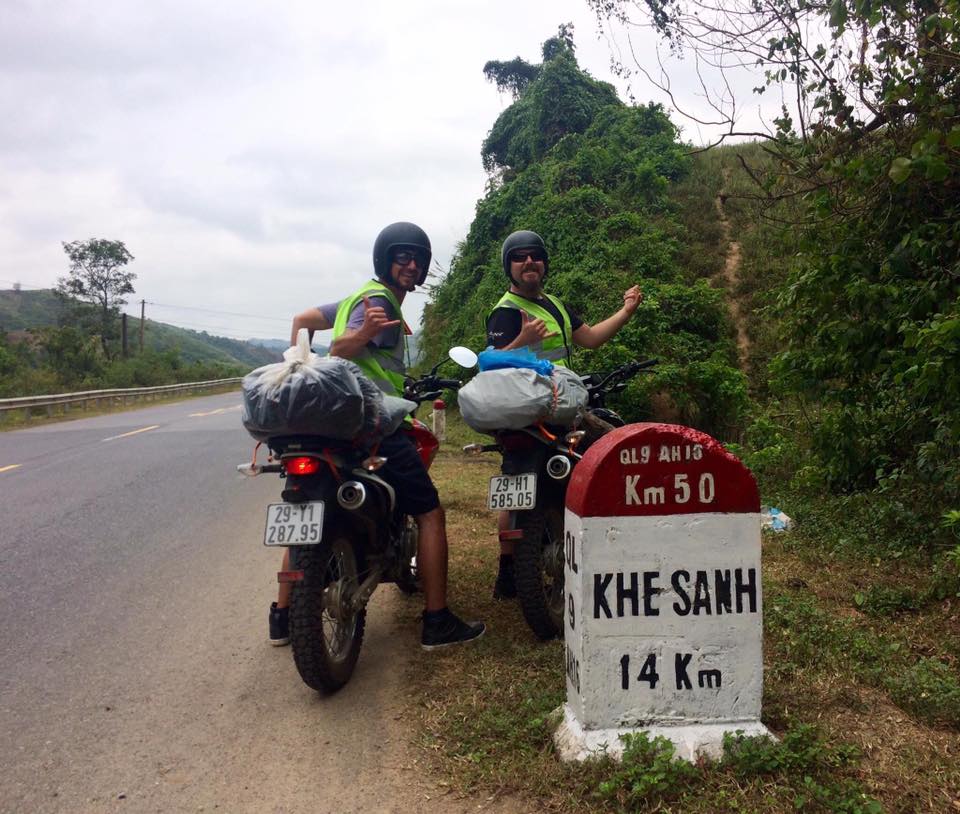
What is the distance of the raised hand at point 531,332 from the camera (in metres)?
4.05

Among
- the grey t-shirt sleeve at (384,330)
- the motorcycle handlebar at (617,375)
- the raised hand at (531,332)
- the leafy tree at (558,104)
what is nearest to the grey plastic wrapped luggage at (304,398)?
the grey t-shirt sleeve at (384,330)

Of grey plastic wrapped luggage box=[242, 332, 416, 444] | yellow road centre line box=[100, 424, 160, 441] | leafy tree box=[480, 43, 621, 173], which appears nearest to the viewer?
grey plastic wrapped luggage box=[242, 332, 416, 444]

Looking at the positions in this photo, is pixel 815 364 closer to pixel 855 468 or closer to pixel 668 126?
pixel 855 468

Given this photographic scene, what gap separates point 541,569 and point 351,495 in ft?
3.38

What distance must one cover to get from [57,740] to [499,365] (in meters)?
2.46

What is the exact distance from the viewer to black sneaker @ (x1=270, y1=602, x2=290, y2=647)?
3926 millimetres

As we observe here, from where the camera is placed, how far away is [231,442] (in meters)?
13.0

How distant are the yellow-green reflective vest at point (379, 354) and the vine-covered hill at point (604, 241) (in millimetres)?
5895

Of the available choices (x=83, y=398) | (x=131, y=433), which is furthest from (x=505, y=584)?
(x=83, y=398)

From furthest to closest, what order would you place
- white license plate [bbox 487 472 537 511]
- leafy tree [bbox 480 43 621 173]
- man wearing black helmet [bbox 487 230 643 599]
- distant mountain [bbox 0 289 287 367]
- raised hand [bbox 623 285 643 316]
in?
distant mountain [bbox 0 289 287 367], leafy tree [bbox 480 43 621 173], raised hand [bbox 623 285 643 316], man wearing black helmet [bbox 487 230 643 599], white license plate [bbox 487 472 537 511]

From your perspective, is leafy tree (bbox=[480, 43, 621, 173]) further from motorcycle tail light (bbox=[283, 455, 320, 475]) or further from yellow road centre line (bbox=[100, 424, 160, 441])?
motorcycle tail light (bbox=[283, 455, 320, 475])

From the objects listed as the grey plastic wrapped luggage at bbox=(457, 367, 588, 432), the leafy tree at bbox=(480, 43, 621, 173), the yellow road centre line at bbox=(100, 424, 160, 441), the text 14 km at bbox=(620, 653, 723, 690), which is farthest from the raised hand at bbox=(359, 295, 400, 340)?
the leafy tree at bbox=(480, 43, 621, 173)

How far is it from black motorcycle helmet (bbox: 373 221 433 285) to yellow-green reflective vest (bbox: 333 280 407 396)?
0.11 meters

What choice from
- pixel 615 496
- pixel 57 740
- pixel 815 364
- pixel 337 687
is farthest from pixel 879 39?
pixel 57 740
